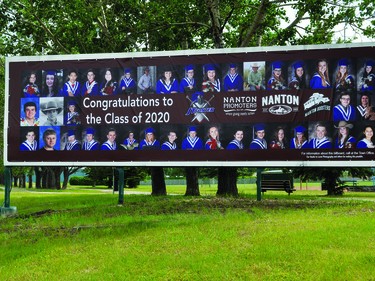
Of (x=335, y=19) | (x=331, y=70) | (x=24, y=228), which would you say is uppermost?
(x=335, y=19)

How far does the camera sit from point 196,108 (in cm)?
1352

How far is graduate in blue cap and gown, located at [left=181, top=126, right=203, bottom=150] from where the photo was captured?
44.3 feet

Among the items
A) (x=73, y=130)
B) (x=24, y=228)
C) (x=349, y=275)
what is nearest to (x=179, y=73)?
Answer: (x=73, y=130)

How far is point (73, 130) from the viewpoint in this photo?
559 inches

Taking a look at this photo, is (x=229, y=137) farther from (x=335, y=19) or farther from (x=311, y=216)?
(x=335, y=19)

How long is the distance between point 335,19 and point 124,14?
891cm

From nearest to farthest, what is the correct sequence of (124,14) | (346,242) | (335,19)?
(346,242), (335,19), (124,14)

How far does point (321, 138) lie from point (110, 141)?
18.9 ft

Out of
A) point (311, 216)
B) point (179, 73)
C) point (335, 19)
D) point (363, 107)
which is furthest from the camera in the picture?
point (335, 19)

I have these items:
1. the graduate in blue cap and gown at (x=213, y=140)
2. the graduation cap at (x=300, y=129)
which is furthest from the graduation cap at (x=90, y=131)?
the graduation cap at (x=300, y=129)

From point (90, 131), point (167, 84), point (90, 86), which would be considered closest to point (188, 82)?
point (167, 84)

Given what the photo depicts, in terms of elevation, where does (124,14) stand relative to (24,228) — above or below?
above

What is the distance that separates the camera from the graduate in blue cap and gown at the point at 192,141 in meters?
13.5

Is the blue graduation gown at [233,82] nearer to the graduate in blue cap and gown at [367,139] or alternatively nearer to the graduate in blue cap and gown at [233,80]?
the graduate in blue cap and gown at [233,80]
